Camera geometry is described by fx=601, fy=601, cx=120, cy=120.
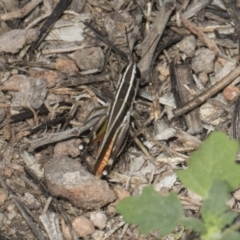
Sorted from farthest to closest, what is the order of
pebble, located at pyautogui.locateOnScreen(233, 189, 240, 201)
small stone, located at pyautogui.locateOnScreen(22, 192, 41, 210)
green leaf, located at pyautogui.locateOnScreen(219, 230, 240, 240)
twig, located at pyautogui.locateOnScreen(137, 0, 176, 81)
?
twig, located at pyautogui.locateOnScreen(137, 0, 176, 81), small stone, located at pyautogui.locateOnScreen(22, 192, 41, 210), pebble, located at pyautogui.locateOnScreen(233, 189, 240, 201), green leaf, located at pyautogui.locateOnScreen(219, 230, 240, 240)

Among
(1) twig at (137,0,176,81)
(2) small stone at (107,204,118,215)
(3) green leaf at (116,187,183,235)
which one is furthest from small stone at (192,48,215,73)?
(3) green leaf at (116,187,183,235)

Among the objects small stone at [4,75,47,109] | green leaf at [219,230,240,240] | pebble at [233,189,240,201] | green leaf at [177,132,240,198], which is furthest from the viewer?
small stone at [4,75,47,109]

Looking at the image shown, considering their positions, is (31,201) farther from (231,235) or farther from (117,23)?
(231,235)

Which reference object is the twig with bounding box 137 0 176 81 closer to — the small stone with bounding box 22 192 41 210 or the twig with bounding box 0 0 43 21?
the twig with bounding box 0 0 43 21

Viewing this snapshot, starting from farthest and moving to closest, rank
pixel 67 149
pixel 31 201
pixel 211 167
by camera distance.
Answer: pixel 67 149 < pixel 31 201 < pixel 211 167

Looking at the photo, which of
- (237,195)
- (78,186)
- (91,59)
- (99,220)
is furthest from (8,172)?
(237,195)

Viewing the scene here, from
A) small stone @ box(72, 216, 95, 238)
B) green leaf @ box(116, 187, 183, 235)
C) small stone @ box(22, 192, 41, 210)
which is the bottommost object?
small stone @ box(72, 216, 95, 238)
